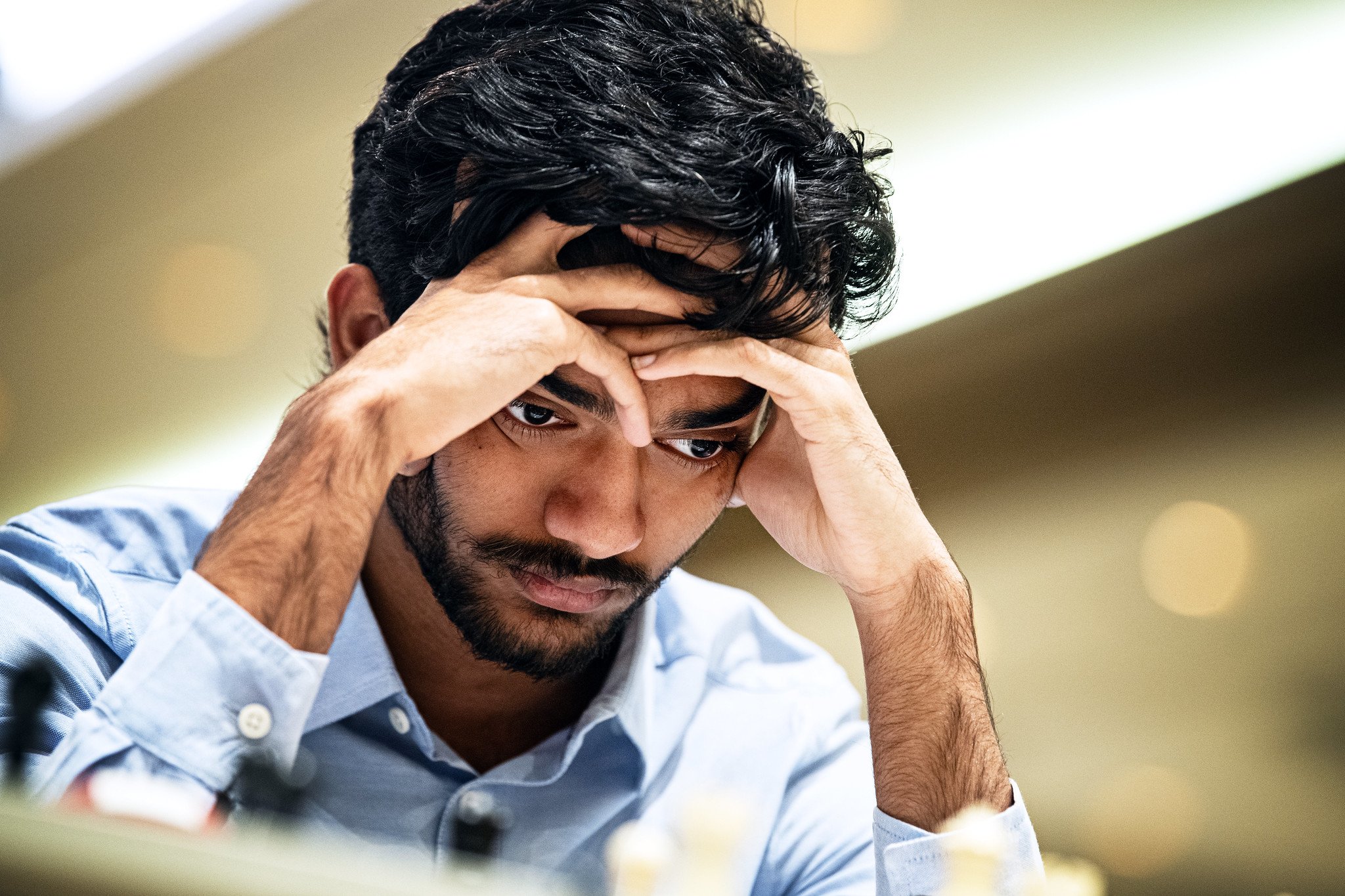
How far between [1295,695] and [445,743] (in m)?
1.58

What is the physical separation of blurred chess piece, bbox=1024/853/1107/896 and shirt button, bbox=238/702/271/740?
2.14 ft

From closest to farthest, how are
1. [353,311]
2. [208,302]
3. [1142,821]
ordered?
[353,311], [1142,821], [208,302]

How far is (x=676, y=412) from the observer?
1.17 metres

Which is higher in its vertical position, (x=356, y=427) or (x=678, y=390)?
(x=678, y=390)

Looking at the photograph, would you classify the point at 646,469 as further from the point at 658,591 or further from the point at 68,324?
the point at 68,324

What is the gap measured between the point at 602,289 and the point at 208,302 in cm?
191

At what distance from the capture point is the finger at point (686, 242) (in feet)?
3.66

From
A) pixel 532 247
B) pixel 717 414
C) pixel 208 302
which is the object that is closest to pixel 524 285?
pixel 532 247

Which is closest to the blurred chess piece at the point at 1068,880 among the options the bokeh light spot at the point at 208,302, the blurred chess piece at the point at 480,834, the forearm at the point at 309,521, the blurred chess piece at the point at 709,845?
the blurred chess piece at the point at 709,845

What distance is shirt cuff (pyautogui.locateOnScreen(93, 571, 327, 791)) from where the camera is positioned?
2.90ft

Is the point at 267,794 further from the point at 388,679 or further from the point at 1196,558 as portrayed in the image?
the point at 1196,558

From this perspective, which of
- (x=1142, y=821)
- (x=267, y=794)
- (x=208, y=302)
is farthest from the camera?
(x=208, y=302)

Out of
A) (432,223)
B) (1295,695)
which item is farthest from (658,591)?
(1295,695)

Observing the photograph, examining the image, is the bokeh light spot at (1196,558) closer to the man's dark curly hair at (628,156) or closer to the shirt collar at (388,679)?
the man's dark curly hair at (628,156)
